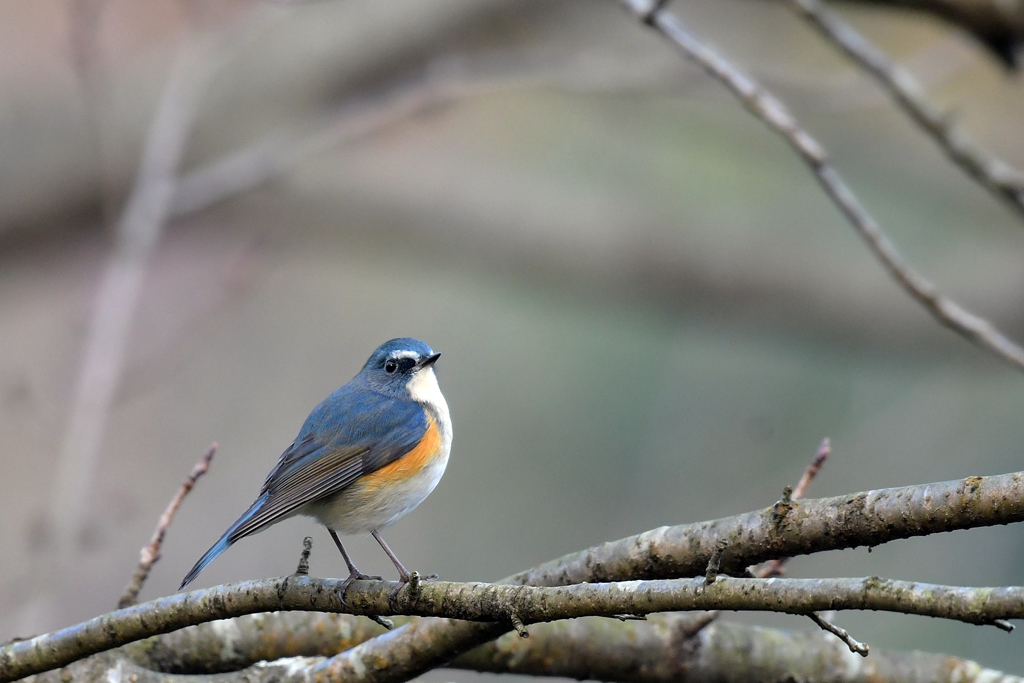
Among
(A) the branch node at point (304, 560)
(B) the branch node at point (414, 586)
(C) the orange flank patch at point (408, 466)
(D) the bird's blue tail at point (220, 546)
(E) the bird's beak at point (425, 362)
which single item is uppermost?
(E) the bird's beak at point (425, 362)

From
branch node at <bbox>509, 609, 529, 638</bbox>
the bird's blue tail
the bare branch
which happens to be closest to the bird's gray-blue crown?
the bird's blue tail

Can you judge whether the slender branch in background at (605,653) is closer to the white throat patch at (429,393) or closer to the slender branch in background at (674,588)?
the slender branch in background at (674,588)

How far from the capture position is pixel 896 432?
6.79 m

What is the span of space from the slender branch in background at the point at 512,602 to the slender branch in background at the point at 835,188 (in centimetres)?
175

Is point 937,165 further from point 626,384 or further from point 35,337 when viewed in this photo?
point 35,337

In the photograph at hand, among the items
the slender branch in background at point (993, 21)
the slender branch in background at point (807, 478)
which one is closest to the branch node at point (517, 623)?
the slender branch in background at point (807, 478)

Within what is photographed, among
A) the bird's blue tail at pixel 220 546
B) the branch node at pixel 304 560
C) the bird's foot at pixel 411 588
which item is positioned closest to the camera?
the bird's foot at pixel 411 588

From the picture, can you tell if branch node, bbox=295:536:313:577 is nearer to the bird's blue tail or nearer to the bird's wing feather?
the bird's blue tail

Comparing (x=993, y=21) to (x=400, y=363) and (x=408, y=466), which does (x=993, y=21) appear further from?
(x=408, y=466)

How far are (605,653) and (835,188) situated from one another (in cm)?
181

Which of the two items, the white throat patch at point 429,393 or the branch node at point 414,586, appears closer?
the branch node at point 414,586

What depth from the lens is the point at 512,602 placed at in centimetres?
183

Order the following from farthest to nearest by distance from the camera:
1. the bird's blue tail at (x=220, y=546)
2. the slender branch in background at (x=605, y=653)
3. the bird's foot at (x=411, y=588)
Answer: the slender branch in background at (x=605, y=653)
the bird's blue tail at (x=220, y=546)
the bird's foot at (x=411, y=588)

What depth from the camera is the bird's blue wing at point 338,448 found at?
297cm
